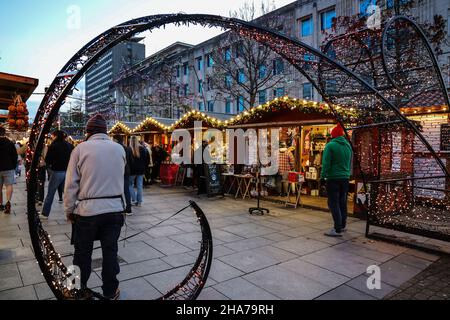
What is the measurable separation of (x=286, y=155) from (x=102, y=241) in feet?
27.9

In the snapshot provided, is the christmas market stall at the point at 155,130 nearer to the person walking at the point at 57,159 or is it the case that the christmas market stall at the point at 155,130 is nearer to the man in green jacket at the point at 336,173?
the person walking at the point at 57,159

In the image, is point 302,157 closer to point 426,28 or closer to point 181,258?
point 426,28

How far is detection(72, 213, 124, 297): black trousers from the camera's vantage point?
9.80ft

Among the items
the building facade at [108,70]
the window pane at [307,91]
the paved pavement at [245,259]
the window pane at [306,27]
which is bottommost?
the paved pavement at [245,259]

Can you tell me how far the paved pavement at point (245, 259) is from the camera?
3.68 metres

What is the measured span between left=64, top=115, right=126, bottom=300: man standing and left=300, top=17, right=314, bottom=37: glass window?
24.6 metres

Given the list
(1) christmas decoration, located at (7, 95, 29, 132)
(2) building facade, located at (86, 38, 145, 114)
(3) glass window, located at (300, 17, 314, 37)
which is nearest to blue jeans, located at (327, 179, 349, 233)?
(1) christmas decoration, located at (7, 95, 29, 132)

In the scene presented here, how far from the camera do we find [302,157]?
11609 millimetres

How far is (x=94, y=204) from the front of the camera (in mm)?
2982

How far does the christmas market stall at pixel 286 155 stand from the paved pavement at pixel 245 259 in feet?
10.0

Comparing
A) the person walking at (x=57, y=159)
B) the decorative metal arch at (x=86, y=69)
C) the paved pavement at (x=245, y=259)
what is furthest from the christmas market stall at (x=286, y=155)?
the person walking at (x=57, y=159)

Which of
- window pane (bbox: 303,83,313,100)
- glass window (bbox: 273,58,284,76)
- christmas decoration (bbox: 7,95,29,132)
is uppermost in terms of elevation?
glass window (bbox: 273,58,284,76)

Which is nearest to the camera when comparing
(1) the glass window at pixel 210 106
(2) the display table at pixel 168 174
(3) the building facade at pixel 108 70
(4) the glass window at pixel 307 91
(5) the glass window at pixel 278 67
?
(2) the display table at pixel 168 174

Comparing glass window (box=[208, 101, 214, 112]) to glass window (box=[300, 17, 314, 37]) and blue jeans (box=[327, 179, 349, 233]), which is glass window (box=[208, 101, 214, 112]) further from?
blue jeans (box=[327, 179, 349, 233])
